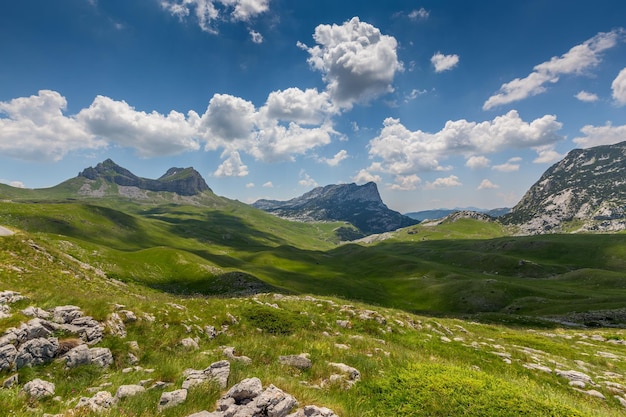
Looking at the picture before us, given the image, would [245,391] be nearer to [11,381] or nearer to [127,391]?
[127,391]

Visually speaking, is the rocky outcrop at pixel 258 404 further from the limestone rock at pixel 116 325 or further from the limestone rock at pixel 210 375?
the limestone rock at pixel 116 325

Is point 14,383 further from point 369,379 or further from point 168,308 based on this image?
point 369,379

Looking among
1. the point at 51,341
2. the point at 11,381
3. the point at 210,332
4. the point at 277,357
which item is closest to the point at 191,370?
the point at 277,357

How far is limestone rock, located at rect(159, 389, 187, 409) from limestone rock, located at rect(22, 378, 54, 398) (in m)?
4.25

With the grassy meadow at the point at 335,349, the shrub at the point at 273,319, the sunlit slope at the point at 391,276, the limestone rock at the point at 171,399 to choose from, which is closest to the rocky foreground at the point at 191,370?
the limestone rock at the point at 171,399

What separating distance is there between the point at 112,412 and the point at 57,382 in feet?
17.8

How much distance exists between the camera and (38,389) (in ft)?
32.5

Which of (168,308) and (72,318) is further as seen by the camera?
(168,308)

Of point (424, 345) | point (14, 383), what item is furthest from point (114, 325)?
point (424, 345)

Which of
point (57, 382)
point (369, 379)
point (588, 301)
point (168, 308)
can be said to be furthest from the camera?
point (588, 301)

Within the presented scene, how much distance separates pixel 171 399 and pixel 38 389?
4.93m

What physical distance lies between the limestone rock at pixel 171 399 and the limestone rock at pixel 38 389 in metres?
4.25

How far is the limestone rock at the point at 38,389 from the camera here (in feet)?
31.6

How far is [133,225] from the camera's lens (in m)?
198
